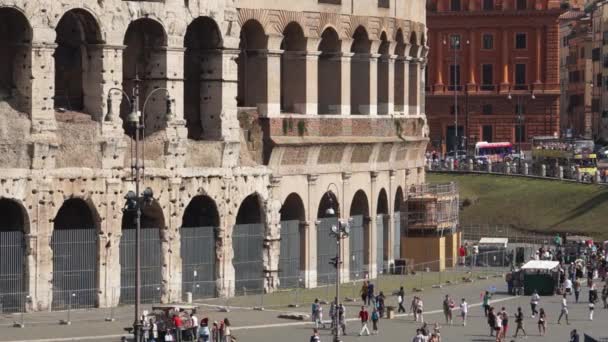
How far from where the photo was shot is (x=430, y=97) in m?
154

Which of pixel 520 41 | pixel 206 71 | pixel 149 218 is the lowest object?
pixel 149 218

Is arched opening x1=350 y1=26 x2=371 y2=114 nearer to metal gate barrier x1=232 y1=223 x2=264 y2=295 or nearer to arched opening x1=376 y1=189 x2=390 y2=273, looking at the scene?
arched opening x1=376 y1=189 x2=390 y2=273

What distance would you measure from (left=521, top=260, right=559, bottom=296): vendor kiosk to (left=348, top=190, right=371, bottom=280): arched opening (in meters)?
8.53

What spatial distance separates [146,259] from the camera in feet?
255

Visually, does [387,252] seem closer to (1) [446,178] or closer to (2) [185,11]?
(2) [185,11]

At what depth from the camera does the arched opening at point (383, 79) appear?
92562 mm

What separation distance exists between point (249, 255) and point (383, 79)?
47.1 feet

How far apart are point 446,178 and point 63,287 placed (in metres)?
50.3

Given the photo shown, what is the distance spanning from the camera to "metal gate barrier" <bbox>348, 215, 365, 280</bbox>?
89.3 metres

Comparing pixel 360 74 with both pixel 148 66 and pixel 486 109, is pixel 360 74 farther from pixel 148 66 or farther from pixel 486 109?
pixel 486 109

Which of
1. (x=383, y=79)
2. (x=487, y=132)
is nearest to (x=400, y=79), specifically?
(x=383, y=79)

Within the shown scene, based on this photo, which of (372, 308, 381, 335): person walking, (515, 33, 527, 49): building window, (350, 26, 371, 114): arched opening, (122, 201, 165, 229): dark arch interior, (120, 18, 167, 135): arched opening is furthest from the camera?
(515, 33, 527, 49): building window

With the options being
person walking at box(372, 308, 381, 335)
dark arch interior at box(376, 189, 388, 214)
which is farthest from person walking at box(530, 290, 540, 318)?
dark arch interior at box(376, 189, 388, 214)

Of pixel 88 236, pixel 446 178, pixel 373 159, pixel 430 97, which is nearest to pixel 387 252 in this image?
pixel 373 159
